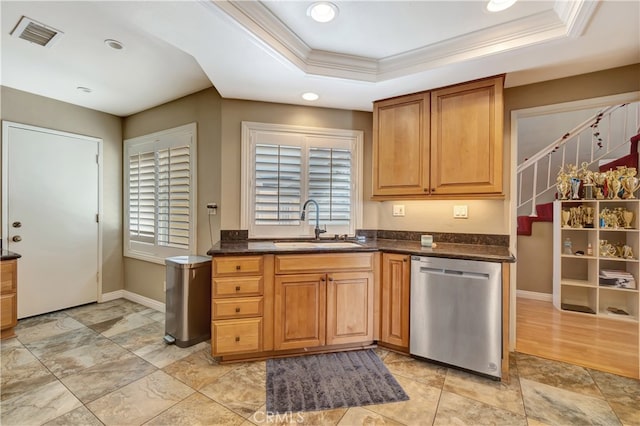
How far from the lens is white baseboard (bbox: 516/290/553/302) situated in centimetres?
397

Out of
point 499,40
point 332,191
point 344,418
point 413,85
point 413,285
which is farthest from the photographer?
point 332,191

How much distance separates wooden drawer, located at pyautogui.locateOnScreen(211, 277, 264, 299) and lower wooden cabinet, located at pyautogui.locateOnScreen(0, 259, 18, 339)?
7.03 feet

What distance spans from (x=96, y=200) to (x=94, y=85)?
1.49m

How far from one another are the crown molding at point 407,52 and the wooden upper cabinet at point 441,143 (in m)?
0.40

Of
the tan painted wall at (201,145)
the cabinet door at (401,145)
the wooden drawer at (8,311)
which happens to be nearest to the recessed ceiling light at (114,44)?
the tan painted wall at (201,145)

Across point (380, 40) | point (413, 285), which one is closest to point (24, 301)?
point (413, 285)

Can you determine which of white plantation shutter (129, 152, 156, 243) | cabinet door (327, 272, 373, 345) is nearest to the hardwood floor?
cabinet door (327, 272, 373, 345)

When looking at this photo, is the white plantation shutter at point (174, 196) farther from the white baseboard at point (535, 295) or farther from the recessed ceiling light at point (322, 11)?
the white baseboard at point (535, 295)

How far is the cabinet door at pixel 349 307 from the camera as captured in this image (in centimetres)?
243

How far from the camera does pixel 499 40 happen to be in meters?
1.95

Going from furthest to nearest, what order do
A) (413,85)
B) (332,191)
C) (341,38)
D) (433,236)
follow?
(332,191)
(433,236)
(413,85)
(341,38)

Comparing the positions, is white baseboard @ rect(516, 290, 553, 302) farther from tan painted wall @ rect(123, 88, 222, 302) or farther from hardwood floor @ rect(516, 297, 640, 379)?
tan painted wall @ rect(123, 88, 222, 302)

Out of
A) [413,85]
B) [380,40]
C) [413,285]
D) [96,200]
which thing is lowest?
[413,285]

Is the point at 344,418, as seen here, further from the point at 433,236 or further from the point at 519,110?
the point at 519,110
